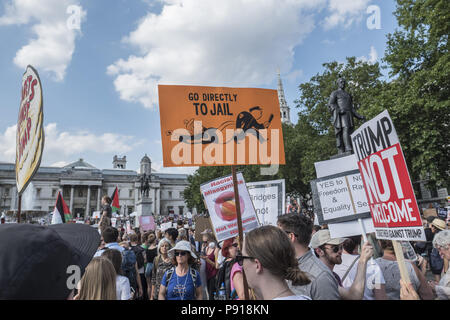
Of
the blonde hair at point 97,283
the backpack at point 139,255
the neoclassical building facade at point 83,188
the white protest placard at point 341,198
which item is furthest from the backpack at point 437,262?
the neoclassical building facade at point 83,188

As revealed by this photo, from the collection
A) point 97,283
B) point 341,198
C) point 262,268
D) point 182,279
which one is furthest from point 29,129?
point 341,198

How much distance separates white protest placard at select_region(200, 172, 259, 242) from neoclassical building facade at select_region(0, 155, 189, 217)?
70.5 metres

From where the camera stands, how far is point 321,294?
7.25ft

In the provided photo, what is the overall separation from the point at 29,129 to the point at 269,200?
3739 millimetres

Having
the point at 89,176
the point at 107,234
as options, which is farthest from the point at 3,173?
the point at 107,234

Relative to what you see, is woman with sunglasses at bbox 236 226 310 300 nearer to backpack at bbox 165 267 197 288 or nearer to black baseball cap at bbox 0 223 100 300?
black baseball cap at bbox 0 223 100 300

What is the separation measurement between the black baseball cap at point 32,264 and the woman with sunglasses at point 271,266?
103 cm

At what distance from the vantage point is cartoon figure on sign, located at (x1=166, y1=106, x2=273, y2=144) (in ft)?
13.1

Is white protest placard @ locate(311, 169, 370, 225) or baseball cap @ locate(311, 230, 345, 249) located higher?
white protest placard @ locate(311, 169, 370, 225)

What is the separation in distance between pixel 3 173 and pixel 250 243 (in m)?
92.7

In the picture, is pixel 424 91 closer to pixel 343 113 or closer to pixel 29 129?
pixel 343 113

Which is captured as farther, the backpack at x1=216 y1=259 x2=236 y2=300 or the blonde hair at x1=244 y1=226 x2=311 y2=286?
the backpack at x1=216 y1=259 x2=236 y2=300

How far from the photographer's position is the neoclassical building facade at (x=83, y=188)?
251 ft

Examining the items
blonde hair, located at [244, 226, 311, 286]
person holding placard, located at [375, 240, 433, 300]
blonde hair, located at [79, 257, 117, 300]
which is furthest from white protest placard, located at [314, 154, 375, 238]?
blonde hair, located at [79, 257, 117, 300]
